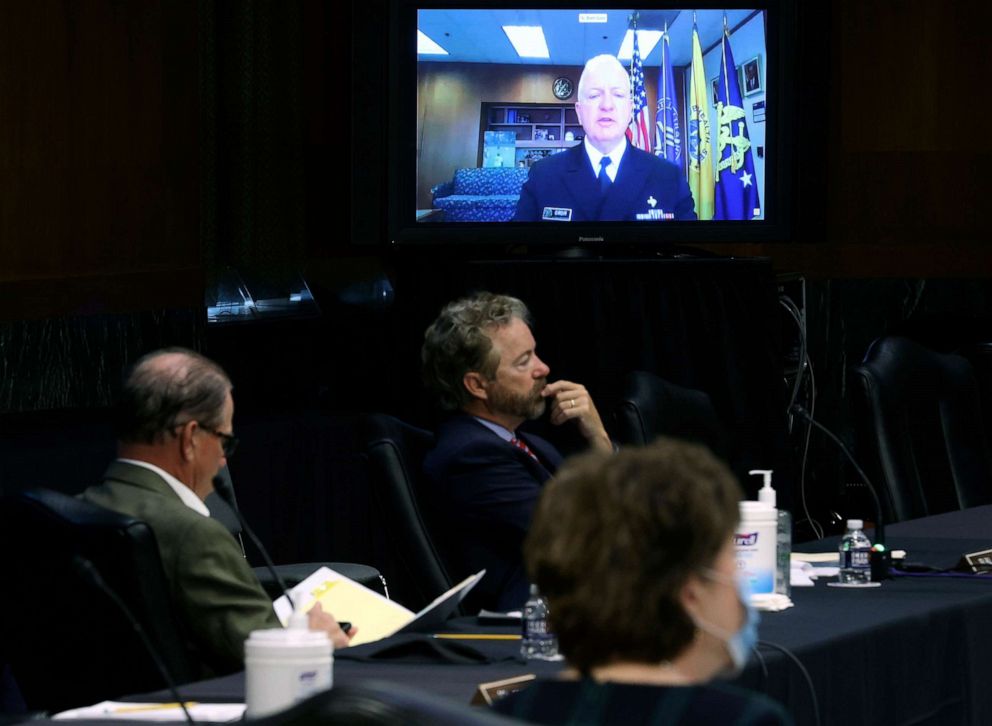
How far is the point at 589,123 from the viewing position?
597cm

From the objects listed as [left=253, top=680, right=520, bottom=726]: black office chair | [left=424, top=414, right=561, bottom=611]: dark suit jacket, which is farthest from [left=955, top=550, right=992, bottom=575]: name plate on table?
[left=253, top=680, right=520, bottom=726]: black office chair

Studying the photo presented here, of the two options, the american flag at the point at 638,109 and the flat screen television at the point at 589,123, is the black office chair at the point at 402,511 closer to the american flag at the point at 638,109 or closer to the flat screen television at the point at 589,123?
the flat screen television at the point at 589,123

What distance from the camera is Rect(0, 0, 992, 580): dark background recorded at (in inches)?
194

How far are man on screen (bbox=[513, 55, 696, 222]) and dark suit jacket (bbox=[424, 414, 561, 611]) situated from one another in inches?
96.7

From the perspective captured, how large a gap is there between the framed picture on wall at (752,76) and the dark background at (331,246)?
18 centimetres

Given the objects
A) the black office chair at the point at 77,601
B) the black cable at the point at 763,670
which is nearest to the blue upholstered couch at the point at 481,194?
the black office chair at the point at 77,601

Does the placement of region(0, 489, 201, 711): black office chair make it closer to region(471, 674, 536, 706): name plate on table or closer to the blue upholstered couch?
region(471, 674, 536, 706): name plate on table

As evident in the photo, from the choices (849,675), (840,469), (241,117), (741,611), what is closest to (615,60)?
(241,117)

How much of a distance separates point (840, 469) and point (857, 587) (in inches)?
151

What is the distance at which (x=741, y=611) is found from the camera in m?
1.57

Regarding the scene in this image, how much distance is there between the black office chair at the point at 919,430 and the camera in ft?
14.5

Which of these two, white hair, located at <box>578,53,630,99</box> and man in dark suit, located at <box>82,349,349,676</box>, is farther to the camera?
white hair, located at <box>578,53,630,99</box>

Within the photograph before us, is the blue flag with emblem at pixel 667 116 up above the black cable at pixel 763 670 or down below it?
above

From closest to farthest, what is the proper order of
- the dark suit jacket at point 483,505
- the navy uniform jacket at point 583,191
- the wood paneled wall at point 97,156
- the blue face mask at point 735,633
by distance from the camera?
1. the blue face mask at point 735,633
2. the dark suit jacket at point 483,505
3. the wood paneled wall at point 97,156
4. the navy uniform jacket at point 583,191
